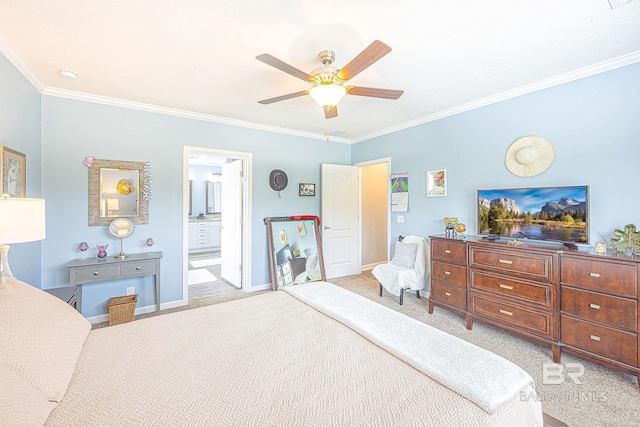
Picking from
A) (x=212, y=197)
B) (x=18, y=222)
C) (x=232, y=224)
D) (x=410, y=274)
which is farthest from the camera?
(x=212, y=197)

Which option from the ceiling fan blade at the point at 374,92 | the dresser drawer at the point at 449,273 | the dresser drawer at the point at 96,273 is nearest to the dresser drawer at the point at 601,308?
the dresser drawer at the point at 449,273

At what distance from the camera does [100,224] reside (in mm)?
3195

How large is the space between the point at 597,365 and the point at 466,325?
1.00 m

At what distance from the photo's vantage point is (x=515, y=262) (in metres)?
2.59

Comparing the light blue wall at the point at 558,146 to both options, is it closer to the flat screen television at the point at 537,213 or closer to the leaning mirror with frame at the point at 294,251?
the flat screen television at the point at 537,213

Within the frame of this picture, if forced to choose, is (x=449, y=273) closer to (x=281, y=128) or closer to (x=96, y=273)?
(x=281, y=128)

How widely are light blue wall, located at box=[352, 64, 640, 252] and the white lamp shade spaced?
3.93m

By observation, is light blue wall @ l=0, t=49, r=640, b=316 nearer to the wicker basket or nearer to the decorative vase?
the decorative vase

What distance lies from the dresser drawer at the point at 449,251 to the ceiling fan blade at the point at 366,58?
214 centimetres

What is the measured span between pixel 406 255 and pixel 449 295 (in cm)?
84

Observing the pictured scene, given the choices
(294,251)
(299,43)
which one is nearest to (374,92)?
(299,43)

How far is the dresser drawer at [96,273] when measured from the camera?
9.34ft

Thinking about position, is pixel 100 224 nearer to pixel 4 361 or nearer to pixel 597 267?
pixel 4 361

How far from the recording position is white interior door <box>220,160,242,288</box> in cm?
438
